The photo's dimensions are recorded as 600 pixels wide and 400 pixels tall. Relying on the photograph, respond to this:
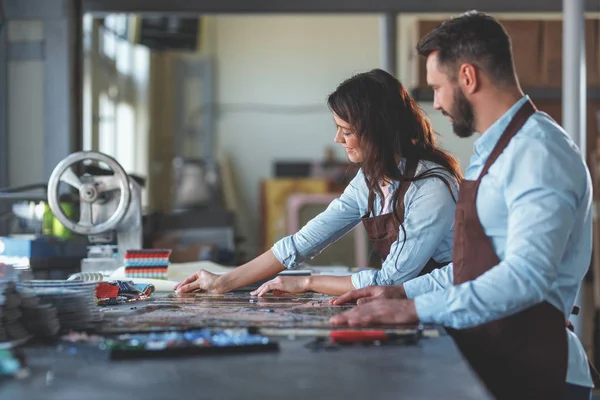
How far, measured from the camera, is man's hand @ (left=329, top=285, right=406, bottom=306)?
7.27ft

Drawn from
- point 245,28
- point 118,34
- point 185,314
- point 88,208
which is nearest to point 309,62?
point 245,28

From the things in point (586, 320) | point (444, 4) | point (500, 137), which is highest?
point (444, 4)

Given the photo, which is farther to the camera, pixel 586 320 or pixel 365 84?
pixel 586 320

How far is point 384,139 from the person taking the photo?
2.59m

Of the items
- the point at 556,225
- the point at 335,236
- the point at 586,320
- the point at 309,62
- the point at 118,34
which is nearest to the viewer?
the point at 556,225

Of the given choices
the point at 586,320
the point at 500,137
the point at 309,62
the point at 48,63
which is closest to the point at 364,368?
the point at 500,137

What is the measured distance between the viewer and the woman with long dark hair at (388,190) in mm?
2482

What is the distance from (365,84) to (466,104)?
753mm

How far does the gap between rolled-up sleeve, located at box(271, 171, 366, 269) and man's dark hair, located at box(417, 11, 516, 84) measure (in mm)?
894

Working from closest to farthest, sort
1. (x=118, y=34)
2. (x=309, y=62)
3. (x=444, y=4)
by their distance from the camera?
(x=444, y=4) < (x=118, y=34) < (x=309, y=62)

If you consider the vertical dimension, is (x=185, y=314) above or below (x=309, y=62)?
below

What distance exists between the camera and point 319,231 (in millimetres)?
2768

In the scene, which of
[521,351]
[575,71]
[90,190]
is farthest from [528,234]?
[575,71]

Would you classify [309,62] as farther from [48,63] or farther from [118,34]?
[48,63]
